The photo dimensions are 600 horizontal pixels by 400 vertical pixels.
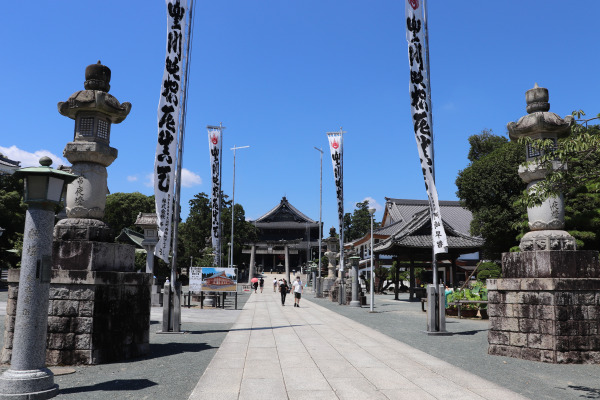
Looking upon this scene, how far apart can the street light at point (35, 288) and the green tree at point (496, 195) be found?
28.2 metres

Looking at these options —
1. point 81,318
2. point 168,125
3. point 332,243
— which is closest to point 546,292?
point 81,318

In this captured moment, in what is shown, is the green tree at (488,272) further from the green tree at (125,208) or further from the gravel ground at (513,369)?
the green tree at (125,208)

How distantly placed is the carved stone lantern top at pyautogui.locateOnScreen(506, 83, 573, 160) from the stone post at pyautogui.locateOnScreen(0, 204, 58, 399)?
28.3ft

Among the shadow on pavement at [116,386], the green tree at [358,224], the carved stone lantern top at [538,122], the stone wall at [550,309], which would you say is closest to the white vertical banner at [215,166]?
the carved stone lantern top at [538,122]

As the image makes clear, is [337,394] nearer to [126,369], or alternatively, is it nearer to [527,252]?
[126,369]

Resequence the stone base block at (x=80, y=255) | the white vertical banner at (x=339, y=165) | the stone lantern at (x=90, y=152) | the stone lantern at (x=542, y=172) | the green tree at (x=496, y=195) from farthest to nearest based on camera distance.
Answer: the green tree at (x=496, y=195), the white vertical banner at (x=339, y=165), the stone lantern at (x=542, y=172), the stone lantern at (x=90, y=152), the stone base block at (x=80, y=255)

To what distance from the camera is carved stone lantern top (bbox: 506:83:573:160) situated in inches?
355

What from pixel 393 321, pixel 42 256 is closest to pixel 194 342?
pixel 42 256

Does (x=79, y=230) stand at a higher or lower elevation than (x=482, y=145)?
lower

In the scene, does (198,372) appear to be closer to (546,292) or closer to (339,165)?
(546,292)

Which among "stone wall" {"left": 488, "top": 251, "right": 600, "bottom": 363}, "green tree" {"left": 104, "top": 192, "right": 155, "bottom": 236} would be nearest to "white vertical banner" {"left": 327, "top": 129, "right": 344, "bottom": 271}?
"stone wall" {"left": 488, "top": 251, "right": 600, "bottom": 363}

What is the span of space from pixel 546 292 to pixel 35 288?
8.15m

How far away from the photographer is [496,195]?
3033 centimetres

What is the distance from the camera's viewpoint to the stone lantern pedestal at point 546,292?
8.02 meters
